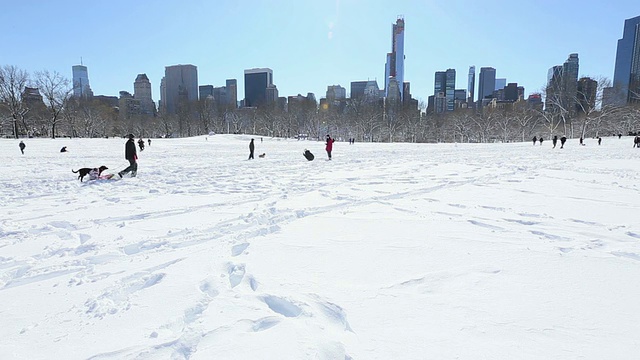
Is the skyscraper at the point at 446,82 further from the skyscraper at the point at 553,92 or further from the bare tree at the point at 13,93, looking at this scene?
the bare tree at the point at 13,93

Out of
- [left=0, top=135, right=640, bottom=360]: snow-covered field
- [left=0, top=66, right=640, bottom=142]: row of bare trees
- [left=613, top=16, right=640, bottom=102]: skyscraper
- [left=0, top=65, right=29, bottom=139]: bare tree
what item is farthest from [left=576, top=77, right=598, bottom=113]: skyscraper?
[left=613, top=16, right=640, bottom=102]: skyscraper

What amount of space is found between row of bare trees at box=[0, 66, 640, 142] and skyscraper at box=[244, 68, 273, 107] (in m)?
67.9

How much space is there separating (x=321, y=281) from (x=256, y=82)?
16762 cm

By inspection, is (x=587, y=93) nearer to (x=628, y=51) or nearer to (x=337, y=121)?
(x=337, y=121)

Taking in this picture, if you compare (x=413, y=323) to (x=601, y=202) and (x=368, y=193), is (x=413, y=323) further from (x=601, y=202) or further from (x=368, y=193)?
(x=601, y=202)

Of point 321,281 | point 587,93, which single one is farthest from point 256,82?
point 321,281

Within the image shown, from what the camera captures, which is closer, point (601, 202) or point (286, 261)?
point (286, 261)

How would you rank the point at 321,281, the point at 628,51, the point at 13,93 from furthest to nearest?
the point at 628,51 → the point at 13,93 → the point at 321,281

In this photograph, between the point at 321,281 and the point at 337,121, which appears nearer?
the point at 321,281

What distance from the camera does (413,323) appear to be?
2580mm

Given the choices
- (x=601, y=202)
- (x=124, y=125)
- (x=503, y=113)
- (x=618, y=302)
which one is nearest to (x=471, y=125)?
(x=503, y=113)

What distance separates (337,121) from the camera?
81500mm

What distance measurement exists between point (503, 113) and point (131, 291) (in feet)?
271

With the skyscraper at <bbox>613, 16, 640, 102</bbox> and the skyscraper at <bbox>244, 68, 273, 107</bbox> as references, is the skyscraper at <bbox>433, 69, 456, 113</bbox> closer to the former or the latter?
the skyscraper at <bbox>613, 16, 640, 102</bbox>
